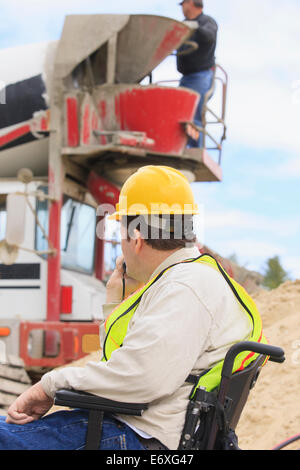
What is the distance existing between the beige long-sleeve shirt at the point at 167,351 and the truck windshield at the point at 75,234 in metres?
4.97

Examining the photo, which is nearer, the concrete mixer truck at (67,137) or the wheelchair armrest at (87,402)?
the wheelchair armrest at (87,402)

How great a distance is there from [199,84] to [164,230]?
212 inches

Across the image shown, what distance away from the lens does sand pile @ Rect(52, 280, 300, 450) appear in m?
4.85

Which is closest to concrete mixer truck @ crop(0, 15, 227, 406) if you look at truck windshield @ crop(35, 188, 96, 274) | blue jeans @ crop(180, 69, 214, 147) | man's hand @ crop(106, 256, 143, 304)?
truck windshield @ crop(35, 188, 96, 274)

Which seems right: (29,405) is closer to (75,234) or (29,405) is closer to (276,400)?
(276,400)

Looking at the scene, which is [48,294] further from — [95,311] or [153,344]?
[153,344]

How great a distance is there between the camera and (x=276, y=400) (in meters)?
5.27

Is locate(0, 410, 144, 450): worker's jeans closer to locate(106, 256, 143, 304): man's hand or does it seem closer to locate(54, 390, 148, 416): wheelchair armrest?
locate(54, 390, 148, 416): wheelchair armrest

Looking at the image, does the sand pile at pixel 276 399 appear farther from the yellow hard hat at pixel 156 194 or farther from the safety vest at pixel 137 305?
the yellow hard hat at pixel 156 194

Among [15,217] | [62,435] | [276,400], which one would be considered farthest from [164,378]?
[15,217]

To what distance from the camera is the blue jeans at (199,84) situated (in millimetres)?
7273

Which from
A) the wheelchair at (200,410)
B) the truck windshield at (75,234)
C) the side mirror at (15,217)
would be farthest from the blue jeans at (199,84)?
the wheelchair at (200,410)

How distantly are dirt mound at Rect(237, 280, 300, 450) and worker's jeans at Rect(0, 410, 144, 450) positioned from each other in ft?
10.0

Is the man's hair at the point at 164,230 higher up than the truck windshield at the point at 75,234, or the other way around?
the man's hair at the point at 164,230
